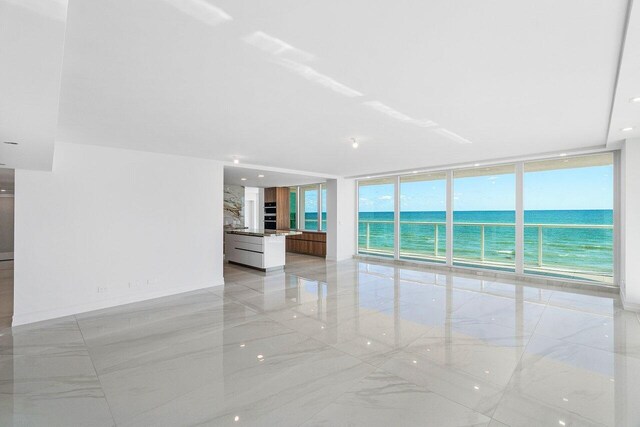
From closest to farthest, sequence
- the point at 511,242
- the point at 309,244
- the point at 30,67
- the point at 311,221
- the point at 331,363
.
A: the point at 30,67, the point at 331,363, the point at 511,242, the point at 309,244, the point at 311,221

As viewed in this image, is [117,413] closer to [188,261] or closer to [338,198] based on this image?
[188,261]

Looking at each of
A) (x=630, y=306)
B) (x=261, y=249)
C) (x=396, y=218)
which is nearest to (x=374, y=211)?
(x=396, y=218)

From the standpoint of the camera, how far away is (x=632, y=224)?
4.30 meters

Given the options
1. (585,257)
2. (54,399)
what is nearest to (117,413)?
(54,399)

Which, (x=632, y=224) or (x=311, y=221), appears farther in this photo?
(x=311, y=221)

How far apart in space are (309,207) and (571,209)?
7.56m

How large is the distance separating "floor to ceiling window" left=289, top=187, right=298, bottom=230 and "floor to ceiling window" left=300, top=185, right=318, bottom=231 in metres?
0.20

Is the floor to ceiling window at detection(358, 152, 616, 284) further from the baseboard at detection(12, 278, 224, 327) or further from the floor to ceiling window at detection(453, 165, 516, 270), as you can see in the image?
the baseboard at detection(12, 278, 224, 327)

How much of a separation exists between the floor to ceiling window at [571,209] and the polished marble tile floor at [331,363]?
172 cm

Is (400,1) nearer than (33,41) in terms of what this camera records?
No

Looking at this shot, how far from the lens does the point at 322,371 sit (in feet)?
8.75

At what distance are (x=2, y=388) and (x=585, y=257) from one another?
36.2ft

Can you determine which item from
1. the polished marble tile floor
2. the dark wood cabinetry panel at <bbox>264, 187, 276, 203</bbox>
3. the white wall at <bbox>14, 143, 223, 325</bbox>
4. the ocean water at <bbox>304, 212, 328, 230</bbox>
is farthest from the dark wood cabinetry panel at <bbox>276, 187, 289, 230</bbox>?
the polished marble tile floor

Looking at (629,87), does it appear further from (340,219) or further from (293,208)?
(293,208)
